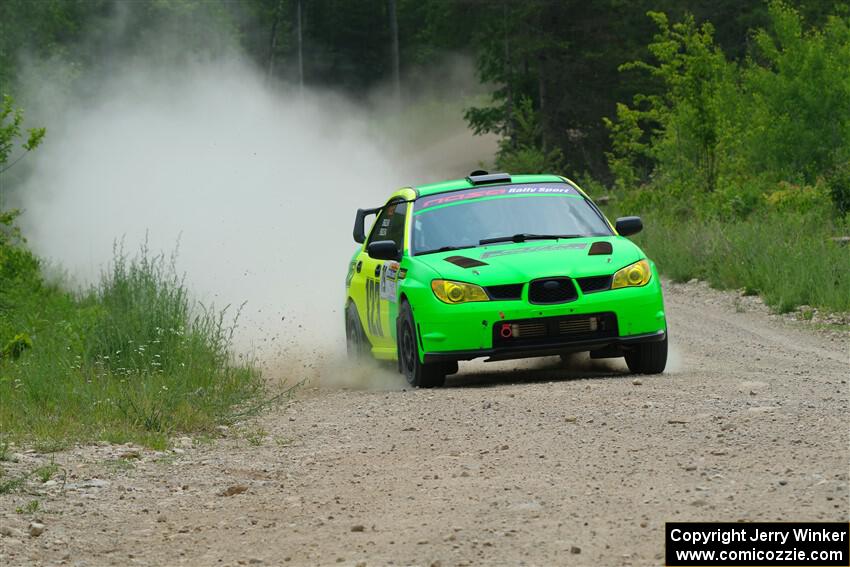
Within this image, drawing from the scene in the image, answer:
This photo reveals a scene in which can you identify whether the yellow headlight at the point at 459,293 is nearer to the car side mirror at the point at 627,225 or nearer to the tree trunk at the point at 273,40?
Answer: the car side mirror at the point at 627,225

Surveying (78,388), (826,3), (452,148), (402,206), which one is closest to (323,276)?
(402,206)

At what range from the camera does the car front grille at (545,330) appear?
39.0 feet

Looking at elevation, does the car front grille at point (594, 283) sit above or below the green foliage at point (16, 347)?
above

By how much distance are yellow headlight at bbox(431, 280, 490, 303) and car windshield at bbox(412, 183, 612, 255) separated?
978 mm

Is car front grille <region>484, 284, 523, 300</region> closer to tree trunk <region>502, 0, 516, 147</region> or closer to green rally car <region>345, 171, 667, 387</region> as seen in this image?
green rally car <region>345, 171, 667, 387</region>

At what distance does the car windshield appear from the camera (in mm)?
13070

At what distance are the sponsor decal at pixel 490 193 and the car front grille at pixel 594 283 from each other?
1.75 m

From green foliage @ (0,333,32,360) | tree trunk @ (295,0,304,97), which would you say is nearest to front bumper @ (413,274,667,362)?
green foliage @ (0,333,32,360)

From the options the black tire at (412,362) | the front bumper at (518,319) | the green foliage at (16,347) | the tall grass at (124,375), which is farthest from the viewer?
the green foliage at (16,347)

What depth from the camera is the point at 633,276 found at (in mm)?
12211

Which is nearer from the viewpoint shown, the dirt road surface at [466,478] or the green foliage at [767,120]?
the dirt road surface at [466,478]

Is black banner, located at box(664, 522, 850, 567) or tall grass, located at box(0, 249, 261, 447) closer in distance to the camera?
black banner, located at box(664, 522, 850, 567)

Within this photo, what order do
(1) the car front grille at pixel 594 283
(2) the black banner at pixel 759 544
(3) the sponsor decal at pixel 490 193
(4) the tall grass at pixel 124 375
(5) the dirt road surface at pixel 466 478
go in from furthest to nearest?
(3) the sponsor decal at pixel 490 193 < (1) the car front grille at pixel 594 283 < (4) the tall grass at pixel 124 375 < (5) the dirt road surface at pixel 466 478 < (2) the black banner at pixel 759 544

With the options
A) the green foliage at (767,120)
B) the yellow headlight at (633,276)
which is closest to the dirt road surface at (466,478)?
the yellow headlight at (633,276)
